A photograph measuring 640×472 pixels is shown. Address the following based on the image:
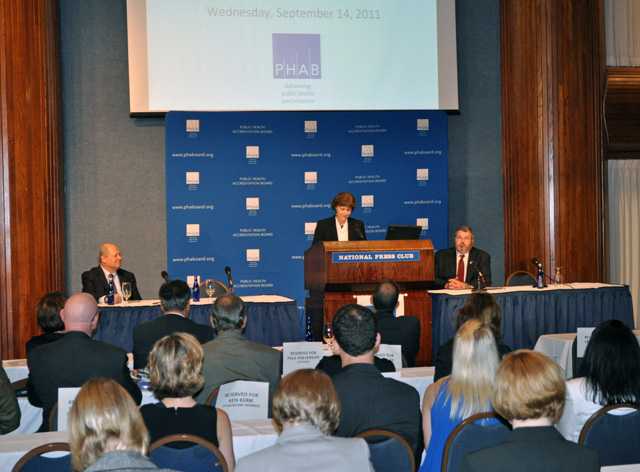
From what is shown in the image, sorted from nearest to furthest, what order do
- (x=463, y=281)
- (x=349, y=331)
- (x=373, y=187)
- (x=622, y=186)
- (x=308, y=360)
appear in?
(x=349, y=331), (x=308, y=360), (x=463, y=281), (x=373, y=187), (x=622, y=186)

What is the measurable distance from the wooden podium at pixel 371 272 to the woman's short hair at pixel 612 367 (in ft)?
11.0

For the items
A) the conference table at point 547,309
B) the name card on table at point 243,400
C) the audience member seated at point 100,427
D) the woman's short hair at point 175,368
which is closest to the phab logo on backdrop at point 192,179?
the conference table at point 547,309

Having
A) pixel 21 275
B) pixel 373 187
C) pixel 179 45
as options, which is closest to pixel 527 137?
pixel 373 187

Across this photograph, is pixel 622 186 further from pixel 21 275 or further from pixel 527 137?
pixel 21 275

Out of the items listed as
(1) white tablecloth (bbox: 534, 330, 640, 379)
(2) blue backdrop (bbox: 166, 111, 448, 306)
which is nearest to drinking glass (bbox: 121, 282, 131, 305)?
(2) blue backdrop (bbox: 166, 111, 448, 306)

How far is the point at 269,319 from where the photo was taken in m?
7.54

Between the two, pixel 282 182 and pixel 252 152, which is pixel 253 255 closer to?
pixel 282 182

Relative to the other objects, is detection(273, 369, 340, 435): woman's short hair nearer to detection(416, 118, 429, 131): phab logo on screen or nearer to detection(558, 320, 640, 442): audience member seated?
detection(558, 320, 640, 442): audience member seated

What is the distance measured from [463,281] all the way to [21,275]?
4.31 meters

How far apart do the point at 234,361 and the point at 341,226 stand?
394cm

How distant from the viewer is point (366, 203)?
33.1 feet

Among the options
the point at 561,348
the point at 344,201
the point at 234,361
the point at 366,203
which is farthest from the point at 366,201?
the point at 234,361

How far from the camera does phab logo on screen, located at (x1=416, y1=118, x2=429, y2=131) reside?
33.4ft

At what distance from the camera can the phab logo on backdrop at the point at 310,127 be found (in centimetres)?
1003
